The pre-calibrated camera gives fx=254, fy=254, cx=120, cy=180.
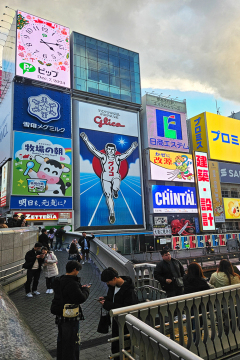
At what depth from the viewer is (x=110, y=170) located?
32125mm

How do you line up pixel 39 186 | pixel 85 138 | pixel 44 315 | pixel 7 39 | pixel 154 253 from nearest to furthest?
pixel 44 315
pixel 154 253
pixel 39 186
pixel 85 138
pixel 7 39

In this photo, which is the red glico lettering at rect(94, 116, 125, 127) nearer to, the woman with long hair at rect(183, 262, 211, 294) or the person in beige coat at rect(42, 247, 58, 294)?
the person in beige coat at rect(42, 247, 58, 294)

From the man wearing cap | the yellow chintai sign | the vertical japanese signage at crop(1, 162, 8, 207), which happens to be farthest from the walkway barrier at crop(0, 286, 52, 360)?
the yellow chintai sign

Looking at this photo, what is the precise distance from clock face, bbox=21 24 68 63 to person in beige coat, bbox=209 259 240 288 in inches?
1262

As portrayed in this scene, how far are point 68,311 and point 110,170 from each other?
94.8 feet

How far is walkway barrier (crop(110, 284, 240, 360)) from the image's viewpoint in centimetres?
319

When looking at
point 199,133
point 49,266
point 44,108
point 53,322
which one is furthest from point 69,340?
point 199,133

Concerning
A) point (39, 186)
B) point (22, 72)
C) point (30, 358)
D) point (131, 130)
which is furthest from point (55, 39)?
point (30, 358)

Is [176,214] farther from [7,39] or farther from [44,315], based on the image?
[7,39]

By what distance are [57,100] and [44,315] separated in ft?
92.2

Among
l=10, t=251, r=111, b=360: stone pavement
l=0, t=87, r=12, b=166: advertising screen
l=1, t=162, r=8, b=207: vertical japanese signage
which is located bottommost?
l=10, t=251, r=111, b=360: stone pavement

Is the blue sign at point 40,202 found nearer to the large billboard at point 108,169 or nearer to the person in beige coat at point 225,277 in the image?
the large billboard at point 108,169

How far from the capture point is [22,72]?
28500 mm

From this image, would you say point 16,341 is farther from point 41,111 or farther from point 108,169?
point 108,169
